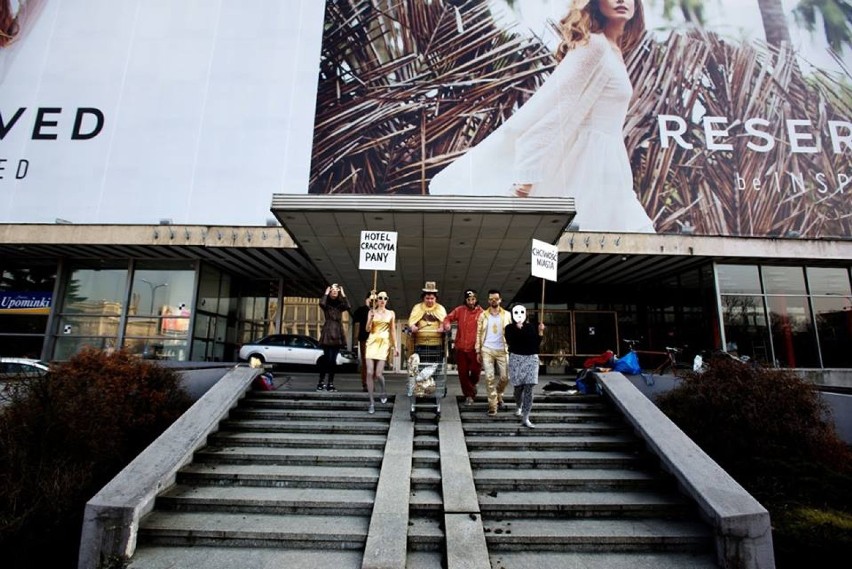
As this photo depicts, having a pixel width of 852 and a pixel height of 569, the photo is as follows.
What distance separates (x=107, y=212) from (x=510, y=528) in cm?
1870

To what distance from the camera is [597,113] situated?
17938 mm

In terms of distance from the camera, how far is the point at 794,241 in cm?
1572

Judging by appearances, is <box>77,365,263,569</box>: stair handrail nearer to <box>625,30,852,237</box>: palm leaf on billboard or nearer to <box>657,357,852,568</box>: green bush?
<box>657,357,852,568</box>: green bush

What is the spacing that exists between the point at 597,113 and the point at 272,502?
1798 cm

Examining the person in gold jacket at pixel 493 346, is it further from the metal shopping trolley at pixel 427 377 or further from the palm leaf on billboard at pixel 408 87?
the palm leaf on billboard at pixel 408 87

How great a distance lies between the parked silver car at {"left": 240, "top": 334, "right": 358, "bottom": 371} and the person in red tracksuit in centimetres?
926

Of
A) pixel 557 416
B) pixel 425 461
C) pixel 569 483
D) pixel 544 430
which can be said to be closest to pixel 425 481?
pixel 425 461

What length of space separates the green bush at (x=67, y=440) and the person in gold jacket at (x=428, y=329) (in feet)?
12.0

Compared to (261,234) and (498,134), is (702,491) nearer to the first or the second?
(261,234)

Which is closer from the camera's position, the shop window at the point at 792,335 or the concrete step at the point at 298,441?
the concrete step at the point at 298,441

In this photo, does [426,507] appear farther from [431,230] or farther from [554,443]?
[431,230]

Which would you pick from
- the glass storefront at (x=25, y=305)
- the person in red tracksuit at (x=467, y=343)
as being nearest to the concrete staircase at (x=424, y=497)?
the person in red tracksuit at (x=467, y=343)

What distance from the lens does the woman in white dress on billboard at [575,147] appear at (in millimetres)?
17234

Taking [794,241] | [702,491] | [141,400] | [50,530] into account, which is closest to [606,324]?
[794,241]
